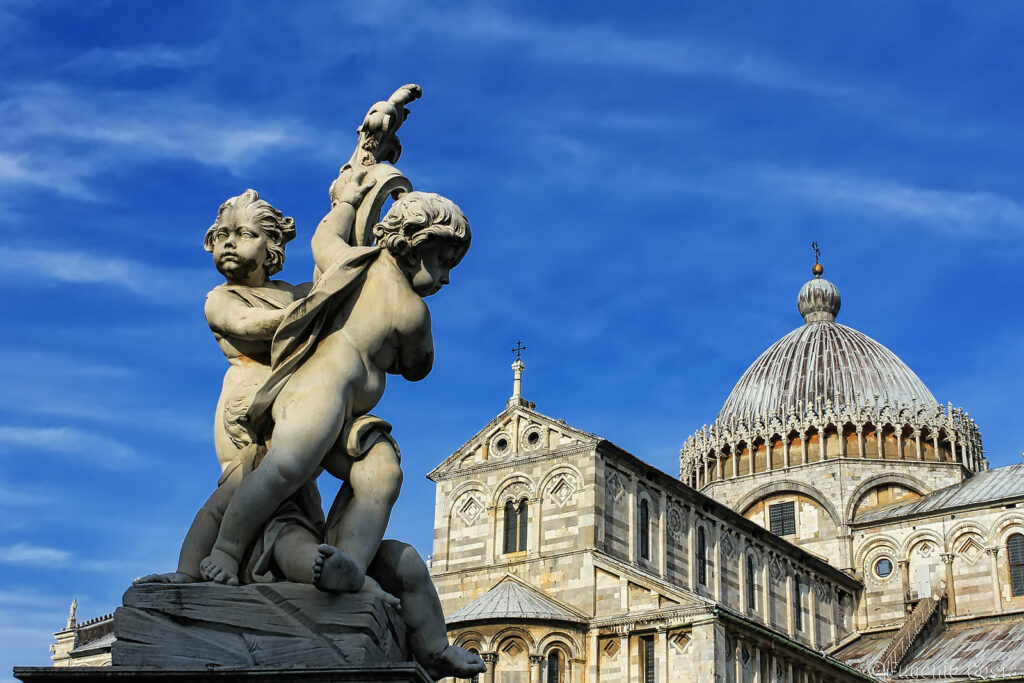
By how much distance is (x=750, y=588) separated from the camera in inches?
1699

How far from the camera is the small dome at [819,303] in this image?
61.5 metres

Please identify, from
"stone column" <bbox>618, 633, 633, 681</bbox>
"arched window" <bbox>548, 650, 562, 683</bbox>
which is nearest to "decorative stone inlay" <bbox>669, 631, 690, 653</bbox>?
"stone column" <bbox>618, 633, 633, 681</bbox>

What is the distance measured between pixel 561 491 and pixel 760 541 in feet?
33.5

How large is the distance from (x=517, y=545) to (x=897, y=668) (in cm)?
1340

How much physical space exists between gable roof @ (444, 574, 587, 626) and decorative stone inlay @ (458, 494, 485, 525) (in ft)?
10.8

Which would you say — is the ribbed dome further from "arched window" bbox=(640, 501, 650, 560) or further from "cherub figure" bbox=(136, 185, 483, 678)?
"cherub figure" bbox=(136, 185, 483, 678)

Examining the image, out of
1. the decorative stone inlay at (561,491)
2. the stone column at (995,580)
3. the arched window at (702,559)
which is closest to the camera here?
the decorative stone inlay at (561,491)

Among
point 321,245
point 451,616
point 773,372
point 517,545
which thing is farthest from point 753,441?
point 321,245

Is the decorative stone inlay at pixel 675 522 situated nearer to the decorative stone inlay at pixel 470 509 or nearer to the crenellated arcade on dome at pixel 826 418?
the decorative stone inlay at pixel 470 509

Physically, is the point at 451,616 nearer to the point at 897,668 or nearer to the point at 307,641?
the point at 897,668

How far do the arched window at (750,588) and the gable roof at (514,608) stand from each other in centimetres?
960

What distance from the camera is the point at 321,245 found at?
604 cm

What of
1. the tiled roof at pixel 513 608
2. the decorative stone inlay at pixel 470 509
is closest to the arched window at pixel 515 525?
the decorative stone inlay at pixel 470 509

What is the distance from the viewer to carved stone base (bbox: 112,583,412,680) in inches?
198
